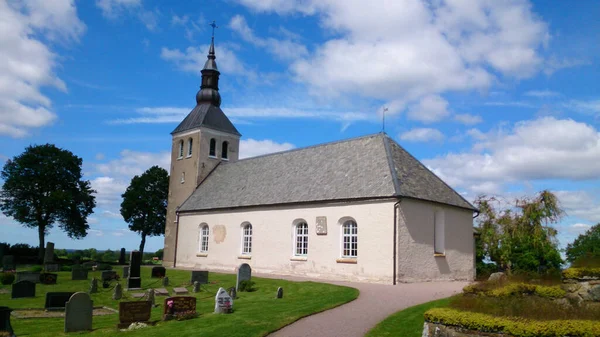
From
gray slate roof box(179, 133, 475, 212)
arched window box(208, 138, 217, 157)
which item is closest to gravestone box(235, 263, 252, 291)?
gray slate roof box(179, 133, 475, 212)

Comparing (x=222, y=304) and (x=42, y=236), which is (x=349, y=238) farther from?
(x=42, y=236)

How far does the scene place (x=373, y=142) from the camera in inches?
1105

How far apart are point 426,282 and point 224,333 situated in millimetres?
14356

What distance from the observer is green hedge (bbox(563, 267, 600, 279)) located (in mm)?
11336

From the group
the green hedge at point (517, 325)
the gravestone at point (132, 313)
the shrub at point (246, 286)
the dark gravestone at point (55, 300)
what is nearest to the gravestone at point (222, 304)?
the gravestone at point (132, 313)

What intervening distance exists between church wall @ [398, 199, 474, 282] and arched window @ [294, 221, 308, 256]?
6.26 m

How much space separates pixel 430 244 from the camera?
2433cm

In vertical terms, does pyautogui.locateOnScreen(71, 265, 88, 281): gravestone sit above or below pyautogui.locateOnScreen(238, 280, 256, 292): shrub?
below

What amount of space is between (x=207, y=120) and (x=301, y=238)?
17062mm

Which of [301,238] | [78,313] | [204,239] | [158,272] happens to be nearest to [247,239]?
[301,238]

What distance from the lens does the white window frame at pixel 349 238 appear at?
2453 centimetres

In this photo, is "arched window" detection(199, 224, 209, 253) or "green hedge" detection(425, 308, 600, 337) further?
"arched window" detection(199, 224, 209, 253)

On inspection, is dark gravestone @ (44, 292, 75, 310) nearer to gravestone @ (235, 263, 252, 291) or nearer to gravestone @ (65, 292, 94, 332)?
gravestone @ (65, 292, 94, 332)

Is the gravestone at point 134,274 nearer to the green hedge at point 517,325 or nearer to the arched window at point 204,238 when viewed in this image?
the arched window at point 204,238
